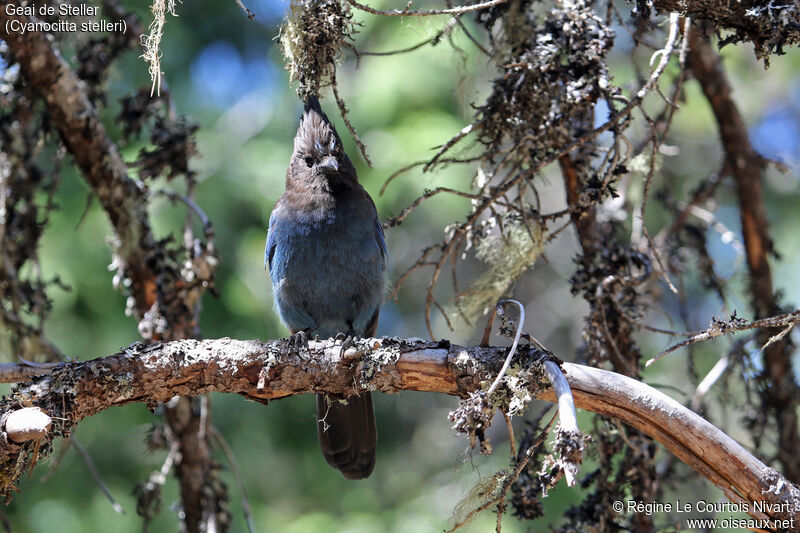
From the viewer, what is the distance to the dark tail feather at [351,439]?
12.2 ft

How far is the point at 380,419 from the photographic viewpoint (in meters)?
7.07

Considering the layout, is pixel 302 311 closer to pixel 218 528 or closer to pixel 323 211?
pixel 323 211

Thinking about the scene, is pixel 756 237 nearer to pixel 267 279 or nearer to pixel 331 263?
pixel 331 263

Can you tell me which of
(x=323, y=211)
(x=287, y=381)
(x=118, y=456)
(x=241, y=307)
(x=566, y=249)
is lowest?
(x=287, y=381)

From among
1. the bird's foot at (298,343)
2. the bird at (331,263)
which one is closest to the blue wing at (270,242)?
the bird at (331,263)

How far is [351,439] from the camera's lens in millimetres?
3725

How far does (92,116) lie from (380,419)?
4285mm

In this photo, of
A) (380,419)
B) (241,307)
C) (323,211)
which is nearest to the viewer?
(323,211)

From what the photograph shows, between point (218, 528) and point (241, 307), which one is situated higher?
point (241, 307)

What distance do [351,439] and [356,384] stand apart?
121 cm

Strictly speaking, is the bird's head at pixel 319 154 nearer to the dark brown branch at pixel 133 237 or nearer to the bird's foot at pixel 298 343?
the dark brown branch at pixel 133 237

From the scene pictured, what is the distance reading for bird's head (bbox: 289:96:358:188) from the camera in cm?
374

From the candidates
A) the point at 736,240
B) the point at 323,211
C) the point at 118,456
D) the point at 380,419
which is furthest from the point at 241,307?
the point at 736,240

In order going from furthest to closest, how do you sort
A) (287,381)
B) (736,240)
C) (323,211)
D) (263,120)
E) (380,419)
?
(380,419) → (263,120) → (736,240) → (323,211) → (287,381)
